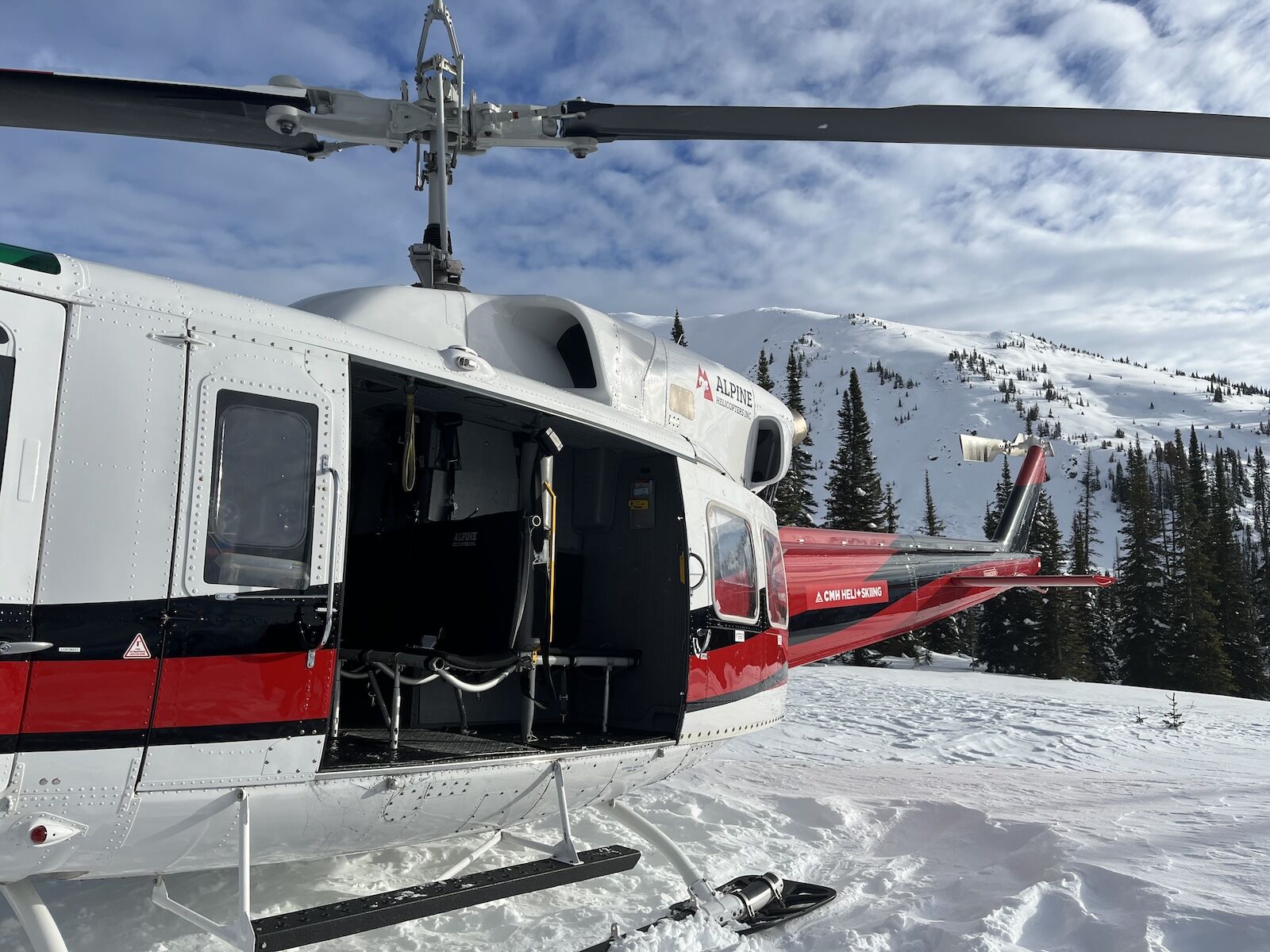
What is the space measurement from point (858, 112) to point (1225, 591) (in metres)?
45.5

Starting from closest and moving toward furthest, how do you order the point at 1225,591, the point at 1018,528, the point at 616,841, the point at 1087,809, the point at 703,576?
the point at 703,576 → the point at 616,841 → the point at 1087,809 → the point at 1018,528 → the point at 1225,591

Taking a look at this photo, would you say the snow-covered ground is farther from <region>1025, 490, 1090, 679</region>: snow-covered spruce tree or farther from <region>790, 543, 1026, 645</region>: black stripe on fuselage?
<region>1025, 490, 1090, 679</region>: snow-covered spruce tree

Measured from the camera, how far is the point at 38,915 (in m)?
3.19

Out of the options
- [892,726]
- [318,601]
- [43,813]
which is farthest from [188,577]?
[892,726]

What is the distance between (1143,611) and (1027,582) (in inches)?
1225

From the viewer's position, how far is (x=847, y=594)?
963 centimetres

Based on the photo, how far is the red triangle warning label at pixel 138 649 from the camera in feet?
10.2

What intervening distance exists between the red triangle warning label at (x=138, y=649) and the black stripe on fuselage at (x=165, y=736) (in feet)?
0.84

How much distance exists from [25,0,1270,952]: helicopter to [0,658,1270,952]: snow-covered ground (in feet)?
1.26

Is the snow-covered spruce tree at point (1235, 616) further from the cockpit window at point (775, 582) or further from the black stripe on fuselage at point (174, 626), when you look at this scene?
the black stripe on fuselage at point (174, 626)

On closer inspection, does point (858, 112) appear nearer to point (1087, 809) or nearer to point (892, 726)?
point (1087, 809)

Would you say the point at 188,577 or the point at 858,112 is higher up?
the point at 858,112

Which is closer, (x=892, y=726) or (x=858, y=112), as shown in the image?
(x=858, y=112)

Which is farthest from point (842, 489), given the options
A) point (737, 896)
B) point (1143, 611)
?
point (737, 896)
